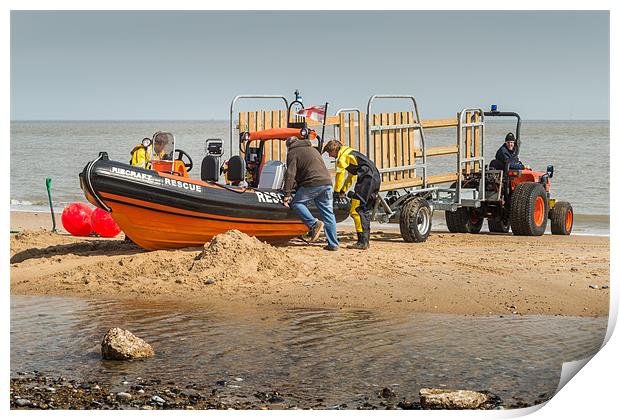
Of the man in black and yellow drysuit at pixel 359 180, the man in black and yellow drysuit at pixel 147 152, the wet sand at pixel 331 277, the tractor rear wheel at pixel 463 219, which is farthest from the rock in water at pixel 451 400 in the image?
the tractor rear wheel at pixel 463 219

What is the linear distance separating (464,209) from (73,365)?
10296 millimetres

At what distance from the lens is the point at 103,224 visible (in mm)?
15305

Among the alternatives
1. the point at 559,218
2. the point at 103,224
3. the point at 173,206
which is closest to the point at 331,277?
the point at 173,206

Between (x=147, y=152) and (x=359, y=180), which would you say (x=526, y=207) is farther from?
(x=147, y=152)

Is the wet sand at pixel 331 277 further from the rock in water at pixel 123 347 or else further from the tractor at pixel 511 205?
the rock in water at pixel 123 347

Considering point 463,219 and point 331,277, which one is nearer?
point 331,277

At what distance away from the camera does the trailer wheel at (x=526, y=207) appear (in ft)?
52.3

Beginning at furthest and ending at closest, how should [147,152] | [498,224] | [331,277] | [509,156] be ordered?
[498,224] → [509,156] → [147,152] → [331,277]

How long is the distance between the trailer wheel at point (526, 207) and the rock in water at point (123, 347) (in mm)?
8984

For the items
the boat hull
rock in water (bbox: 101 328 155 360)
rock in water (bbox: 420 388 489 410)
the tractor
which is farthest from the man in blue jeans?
rock in water (bbox: 420 388 489 410)

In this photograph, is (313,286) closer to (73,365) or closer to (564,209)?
(73,365)

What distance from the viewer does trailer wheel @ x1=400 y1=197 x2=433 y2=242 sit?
48.0ft

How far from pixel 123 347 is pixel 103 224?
7.43 m

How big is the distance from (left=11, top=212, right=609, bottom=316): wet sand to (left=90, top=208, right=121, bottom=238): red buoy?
4.67 ft
